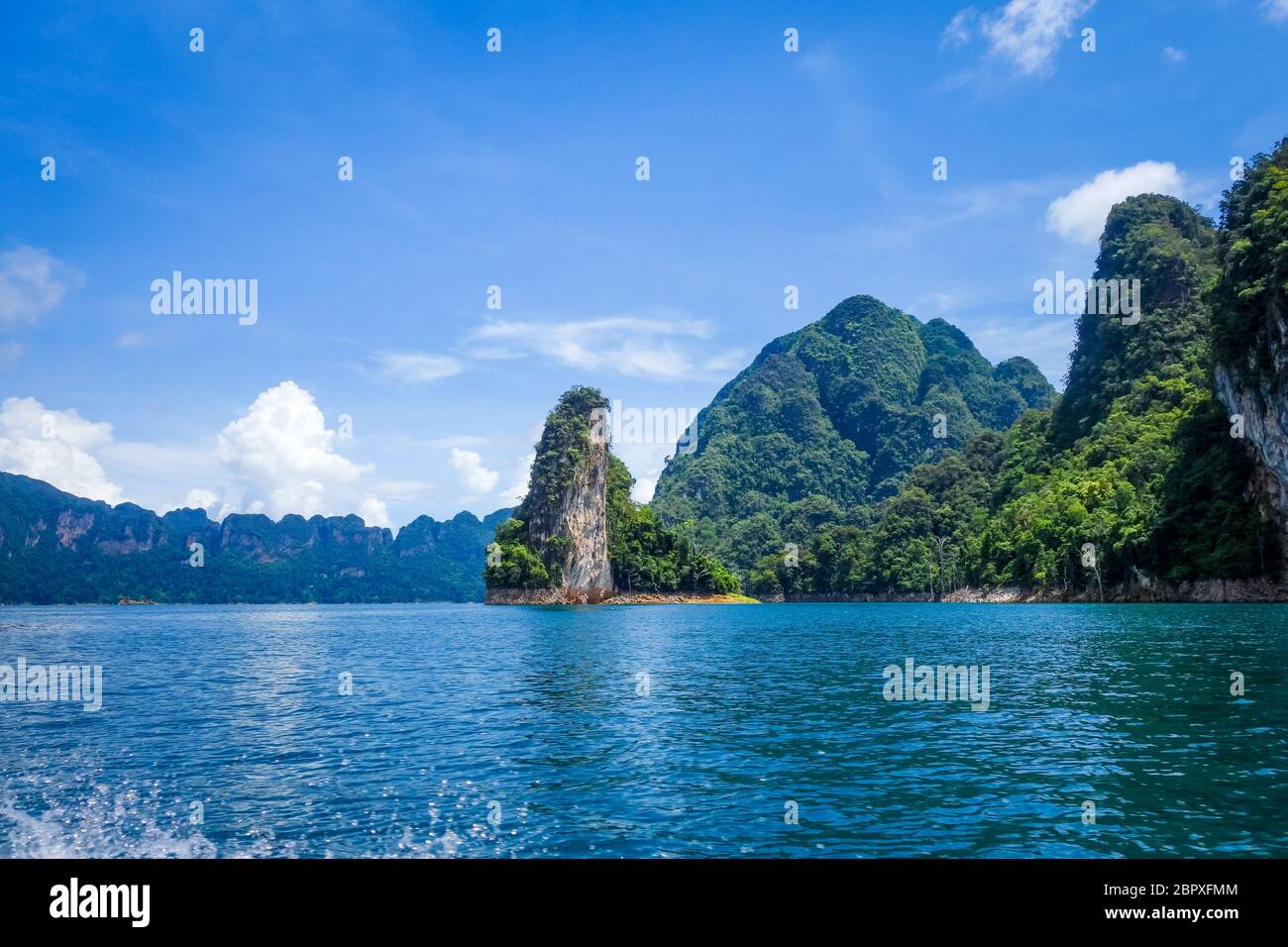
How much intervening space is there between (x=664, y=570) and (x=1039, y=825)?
584 ft

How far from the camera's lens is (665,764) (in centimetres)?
1845

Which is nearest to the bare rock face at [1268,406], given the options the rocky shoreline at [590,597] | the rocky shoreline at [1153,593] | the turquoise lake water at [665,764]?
the rocky shoreline at [1153,593]

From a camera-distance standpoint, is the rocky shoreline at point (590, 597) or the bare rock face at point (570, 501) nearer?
the rocky shoreline at point (590, 597)

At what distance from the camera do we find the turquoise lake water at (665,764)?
13.2m

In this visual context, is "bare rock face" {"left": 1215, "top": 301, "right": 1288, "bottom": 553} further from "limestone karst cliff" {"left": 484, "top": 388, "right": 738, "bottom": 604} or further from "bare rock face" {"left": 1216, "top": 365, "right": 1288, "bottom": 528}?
"limestone karst cliff" {"left": 484, "top": 388, "right": 738, "bottom": 604}

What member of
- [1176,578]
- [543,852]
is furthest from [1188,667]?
[1176,578]

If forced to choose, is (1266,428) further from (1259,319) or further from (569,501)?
(569,501)

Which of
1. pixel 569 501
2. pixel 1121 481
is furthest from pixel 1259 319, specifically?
pixel 569 501

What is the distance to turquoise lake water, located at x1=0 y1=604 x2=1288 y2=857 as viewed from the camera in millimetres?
13164

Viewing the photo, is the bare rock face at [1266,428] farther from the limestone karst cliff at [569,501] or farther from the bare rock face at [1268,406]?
the limestone karst cliff at [569,501]
